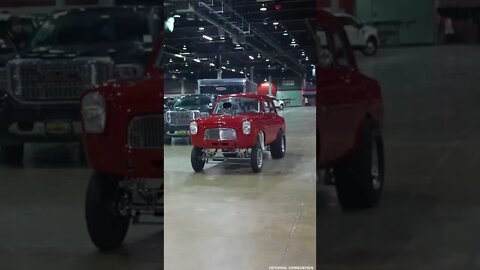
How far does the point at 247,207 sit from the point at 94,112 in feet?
2.82

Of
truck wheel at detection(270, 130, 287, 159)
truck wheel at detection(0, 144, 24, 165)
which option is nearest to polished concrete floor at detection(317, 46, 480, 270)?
truck wheel at detection(270, 130, 287, 159)

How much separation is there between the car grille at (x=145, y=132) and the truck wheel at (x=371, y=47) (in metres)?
1.01

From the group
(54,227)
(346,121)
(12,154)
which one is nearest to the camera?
(346,121)

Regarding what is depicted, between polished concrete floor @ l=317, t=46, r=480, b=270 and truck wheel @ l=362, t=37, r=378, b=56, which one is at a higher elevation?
truck wheel @ l=362, t=37, r=378, b=56

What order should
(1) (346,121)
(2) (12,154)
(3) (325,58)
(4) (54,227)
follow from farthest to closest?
(4) (54,227) < (2) (12,154) < (1) (346,121) < (3) (325,58)

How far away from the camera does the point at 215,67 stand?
121 inches

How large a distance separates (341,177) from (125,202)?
3.49 ft

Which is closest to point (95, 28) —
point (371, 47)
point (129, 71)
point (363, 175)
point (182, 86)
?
point (129, 71)

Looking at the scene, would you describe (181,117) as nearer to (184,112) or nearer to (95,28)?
(184,112)

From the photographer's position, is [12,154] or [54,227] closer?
[12,154]

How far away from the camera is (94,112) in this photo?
3.39 metres

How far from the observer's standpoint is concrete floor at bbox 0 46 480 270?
3133 millimetres

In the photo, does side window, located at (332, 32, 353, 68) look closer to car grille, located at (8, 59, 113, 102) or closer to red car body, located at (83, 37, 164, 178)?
red car body, located at (83, 37, 164, 178)

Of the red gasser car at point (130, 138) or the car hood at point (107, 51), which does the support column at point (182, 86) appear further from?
the car hood at point (107, 51)
